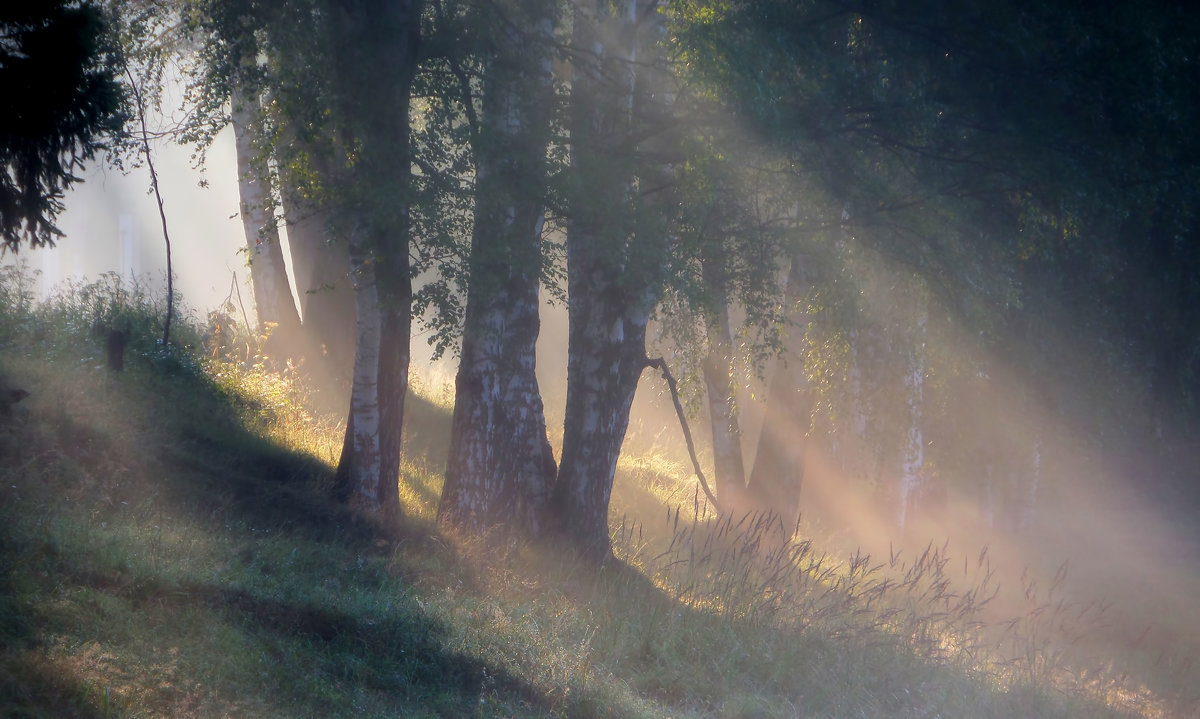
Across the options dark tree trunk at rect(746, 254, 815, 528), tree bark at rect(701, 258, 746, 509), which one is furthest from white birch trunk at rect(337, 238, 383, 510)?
dark tree trunk at rect(746, 254, 815, 528)

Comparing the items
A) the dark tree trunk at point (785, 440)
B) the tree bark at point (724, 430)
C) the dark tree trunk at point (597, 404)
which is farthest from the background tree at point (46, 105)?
the dark tree trunk at point (785, 440)

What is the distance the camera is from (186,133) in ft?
31.7

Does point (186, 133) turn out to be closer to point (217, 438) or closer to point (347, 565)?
point (217, 438)

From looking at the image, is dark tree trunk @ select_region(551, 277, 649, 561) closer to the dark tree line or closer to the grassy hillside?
the dark tree line

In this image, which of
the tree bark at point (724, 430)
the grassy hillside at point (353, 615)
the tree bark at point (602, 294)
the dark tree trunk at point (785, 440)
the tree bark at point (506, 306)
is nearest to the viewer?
the grassy hillside at point (353, 615)

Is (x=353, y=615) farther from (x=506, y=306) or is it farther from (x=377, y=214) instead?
(x=506, y=306)

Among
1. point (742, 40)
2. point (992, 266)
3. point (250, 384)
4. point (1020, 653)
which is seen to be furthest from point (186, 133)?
point (1020, 653)

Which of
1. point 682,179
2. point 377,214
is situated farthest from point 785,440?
point 377,214

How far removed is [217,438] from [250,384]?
8.96 feet

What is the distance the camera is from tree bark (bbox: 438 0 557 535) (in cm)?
890

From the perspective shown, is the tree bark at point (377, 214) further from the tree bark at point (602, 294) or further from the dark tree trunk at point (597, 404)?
the dark tree trunk at point (597, 404)

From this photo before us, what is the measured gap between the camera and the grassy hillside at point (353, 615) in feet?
17.5

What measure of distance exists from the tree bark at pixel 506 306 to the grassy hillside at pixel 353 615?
716mm

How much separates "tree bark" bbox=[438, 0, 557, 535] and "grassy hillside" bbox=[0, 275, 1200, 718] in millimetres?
716
